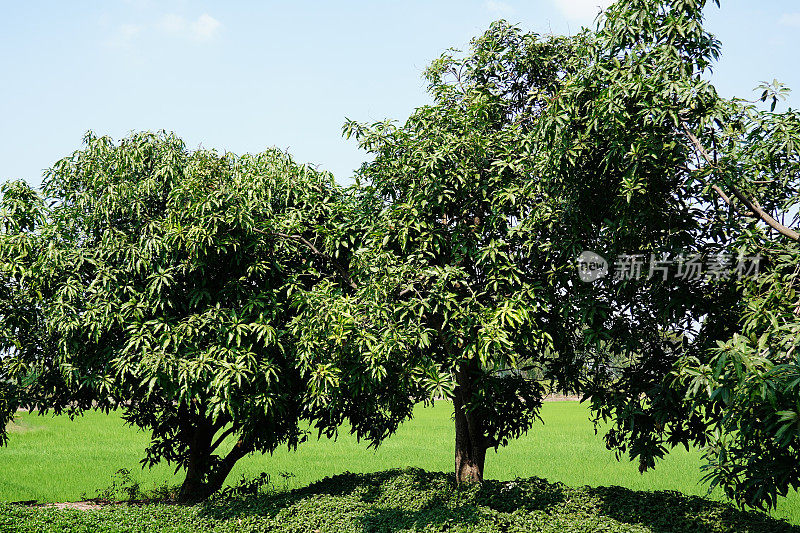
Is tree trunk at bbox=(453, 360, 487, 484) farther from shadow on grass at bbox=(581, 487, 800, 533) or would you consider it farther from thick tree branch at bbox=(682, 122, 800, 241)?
thick tree branch at bbox=(682, 122, 800, 241)

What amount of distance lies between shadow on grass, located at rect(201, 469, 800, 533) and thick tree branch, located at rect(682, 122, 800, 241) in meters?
3.69

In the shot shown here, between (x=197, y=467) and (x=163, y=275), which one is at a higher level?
(x=163, y=275)

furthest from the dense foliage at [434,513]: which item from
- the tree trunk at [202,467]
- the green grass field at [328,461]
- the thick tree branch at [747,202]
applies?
the thick tree branch at [747,202]

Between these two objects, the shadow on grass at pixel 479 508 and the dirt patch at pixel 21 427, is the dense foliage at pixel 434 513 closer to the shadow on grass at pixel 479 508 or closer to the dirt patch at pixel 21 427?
the shadow on grass at pixel 479 508

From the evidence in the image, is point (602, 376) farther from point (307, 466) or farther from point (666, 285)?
point (307, 466)

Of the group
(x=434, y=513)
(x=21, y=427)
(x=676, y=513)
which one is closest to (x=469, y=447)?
(x=434, y=513)

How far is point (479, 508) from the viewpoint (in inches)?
306

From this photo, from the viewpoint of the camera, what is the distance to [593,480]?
43.4 ft

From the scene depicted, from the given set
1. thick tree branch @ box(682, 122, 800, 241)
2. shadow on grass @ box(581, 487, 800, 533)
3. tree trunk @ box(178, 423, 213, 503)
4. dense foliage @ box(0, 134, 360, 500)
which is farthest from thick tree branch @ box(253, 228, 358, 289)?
shadow on grass @ box(581, 487, 800, 533)

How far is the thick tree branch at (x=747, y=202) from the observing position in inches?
211

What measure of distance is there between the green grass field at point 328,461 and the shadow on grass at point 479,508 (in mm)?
2455

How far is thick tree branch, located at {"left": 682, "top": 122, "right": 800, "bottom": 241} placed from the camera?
5.37 m

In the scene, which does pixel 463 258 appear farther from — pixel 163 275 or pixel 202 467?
pixel 202 467

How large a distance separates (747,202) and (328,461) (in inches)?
510
